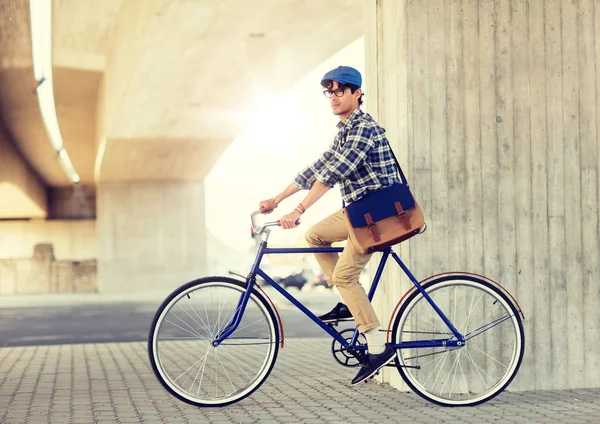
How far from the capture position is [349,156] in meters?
5.16

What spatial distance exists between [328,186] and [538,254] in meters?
1.78

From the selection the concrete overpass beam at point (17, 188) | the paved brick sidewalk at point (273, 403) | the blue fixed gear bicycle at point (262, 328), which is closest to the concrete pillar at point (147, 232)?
the concrete overpass beam at point (17, 188)

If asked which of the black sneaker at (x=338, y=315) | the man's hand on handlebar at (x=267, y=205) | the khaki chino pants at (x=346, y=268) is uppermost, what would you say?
the man's hand on handlebar at (x=267, y=205)

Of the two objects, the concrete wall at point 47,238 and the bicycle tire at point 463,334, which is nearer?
the bicycle tire at point 463,334

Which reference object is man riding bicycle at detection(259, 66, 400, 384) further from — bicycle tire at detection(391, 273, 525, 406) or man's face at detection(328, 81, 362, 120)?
bicycle tire at detection(391, 273, 525, 406)

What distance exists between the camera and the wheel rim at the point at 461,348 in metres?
5.50

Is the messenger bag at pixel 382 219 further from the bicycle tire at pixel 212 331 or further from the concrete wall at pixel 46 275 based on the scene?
the concrete wall at pixel 46 275

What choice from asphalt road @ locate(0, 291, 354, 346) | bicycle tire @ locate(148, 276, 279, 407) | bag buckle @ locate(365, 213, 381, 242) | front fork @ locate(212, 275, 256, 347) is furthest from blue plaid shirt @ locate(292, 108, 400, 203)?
asphalt road @ locate(0, 291, 354, 346)

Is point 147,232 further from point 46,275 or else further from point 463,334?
point 463,334

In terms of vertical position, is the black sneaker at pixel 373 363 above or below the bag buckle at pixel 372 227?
below

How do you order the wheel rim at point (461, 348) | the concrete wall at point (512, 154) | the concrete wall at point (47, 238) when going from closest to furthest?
the wheel rim at point (461, 348)
the concrete wall at point (512, 154)
the concrete wall at point (47, 238)

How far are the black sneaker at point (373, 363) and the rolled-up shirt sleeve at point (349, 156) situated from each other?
964mm

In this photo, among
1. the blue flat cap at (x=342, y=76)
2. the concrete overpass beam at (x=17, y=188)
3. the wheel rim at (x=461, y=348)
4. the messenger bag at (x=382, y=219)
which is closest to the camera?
the messenger bag at (x=382, y=219)

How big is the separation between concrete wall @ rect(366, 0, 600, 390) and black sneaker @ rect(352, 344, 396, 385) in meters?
0.83
